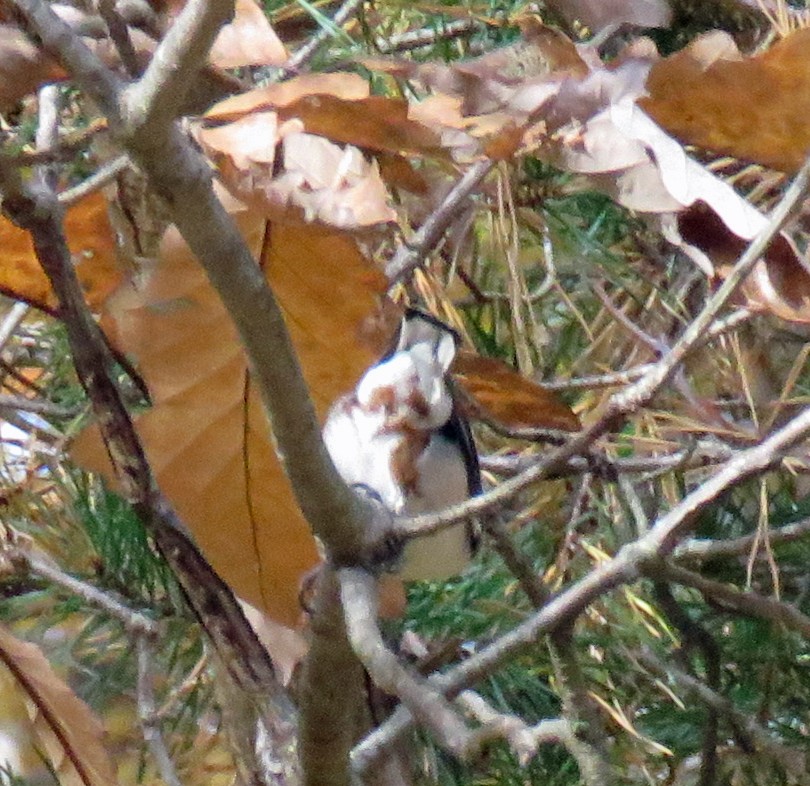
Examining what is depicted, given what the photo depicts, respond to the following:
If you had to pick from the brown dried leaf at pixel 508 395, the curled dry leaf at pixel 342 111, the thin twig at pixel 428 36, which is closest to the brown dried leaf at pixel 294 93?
the curled dry leaf at pixel 342 111

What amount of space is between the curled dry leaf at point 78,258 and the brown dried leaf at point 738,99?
0.18 meters

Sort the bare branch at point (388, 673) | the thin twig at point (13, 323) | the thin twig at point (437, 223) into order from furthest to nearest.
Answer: the thin twig at point (13, 323) < the thin twig at point (437, 223) < the bare branch at point (388, 673)

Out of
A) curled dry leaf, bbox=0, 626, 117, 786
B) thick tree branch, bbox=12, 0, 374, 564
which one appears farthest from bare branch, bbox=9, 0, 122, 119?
curled dry leaf, bbox=0, 626, 117, 786

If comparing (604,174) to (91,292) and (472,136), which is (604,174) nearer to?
(472,136)

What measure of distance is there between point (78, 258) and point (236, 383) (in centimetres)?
8

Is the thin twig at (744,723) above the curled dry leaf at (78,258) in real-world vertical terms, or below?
below

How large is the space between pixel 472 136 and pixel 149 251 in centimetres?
13

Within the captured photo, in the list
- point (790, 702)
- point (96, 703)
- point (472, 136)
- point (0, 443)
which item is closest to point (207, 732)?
point (96, 703)

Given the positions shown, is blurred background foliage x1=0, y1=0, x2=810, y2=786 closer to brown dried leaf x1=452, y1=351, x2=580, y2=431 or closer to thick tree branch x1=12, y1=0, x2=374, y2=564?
brown dried leaf x1=452, y1=351, x2=580, y2=431

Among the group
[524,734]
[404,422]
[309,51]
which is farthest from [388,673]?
[309,51]

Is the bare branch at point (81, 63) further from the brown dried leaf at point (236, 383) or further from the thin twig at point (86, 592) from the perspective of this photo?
the thin twig at point (86, 592)

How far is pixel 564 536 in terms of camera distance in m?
0.52

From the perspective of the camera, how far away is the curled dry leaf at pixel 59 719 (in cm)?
39

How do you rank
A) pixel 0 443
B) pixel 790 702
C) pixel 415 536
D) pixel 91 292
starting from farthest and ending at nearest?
pixel 0 443
pixel 790 702
pixel 91 292
pixel 415 536
